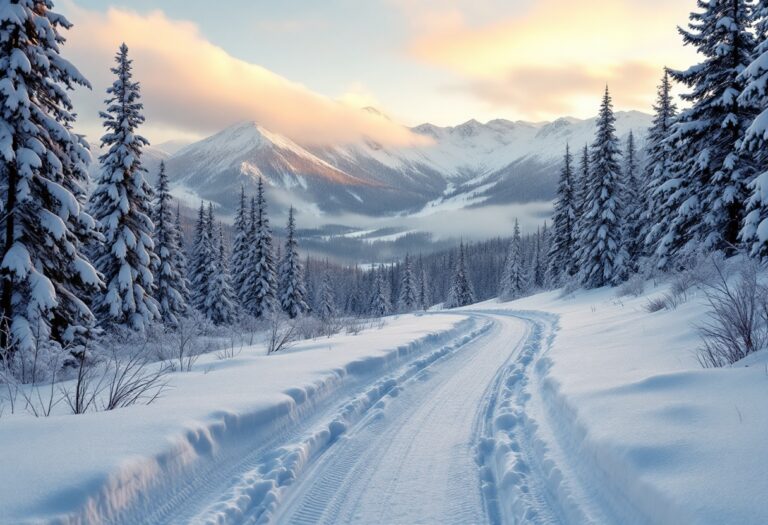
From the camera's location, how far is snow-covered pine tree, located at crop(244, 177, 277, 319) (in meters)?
37.1

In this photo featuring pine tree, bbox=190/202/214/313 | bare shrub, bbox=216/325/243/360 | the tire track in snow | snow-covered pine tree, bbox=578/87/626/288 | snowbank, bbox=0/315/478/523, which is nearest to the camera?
snowbank, bbox=0/315/478/523

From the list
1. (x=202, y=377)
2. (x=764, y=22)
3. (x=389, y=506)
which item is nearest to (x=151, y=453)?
(x=389, y=506)

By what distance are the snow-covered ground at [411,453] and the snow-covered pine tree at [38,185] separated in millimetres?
6003

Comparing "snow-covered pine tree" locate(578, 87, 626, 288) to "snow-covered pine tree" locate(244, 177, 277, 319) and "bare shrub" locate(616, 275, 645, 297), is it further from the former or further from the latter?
"snow-covered pine tree" locate(244, 177, 277, 319)

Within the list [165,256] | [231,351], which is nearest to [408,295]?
[165,256]

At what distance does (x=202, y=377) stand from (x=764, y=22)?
15.2 meters

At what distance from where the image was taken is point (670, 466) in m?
3.49

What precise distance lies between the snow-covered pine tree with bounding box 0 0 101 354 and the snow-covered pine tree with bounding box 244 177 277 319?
2500 centimetres

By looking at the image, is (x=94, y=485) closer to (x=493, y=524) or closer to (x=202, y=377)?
(x=493, y=524)

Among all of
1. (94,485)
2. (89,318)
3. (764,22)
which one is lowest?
(94,485)

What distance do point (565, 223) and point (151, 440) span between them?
43252 millimetres

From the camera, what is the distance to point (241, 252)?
42.0 meters

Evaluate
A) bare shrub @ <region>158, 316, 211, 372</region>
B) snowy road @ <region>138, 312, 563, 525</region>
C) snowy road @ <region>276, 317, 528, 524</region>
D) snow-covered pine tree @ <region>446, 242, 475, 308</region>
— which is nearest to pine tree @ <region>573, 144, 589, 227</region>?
snow-covered pine tree @ <region>446, 242, 475, 308</region>

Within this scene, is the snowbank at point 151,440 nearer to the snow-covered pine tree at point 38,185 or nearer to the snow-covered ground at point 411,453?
the snow-covered ground at point 411,453
